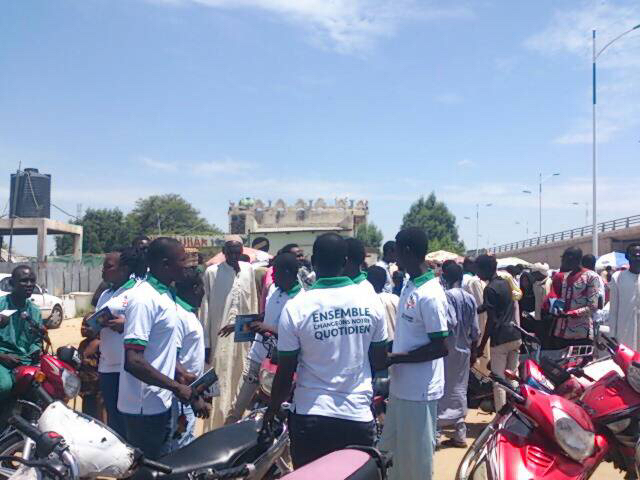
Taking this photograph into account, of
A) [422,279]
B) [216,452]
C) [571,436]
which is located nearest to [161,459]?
[216,452]

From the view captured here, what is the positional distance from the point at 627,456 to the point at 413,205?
65.9 metres

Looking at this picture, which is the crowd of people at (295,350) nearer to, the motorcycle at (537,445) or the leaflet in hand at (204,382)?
the leaflet in hand at (204,382)

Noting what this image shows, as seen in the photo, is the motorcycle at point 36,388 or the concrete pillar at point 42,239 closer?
the motorcycle at point 36,388

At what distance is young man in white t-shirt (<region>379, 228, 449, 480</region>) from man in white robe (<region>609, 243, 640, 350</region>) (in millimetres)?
4929

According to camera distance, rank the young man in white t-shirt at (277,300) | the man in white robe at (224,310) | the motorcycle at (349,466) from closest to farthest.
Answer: the motorcycle at (349,466) → the young man in white t-shirt at (277,300) → the man in white robe at (224,310)

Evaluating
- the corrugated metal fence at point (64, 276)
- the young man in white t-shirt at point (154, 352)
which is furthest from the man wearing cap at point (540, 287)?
the corrugated metal fence at point (64, 276)

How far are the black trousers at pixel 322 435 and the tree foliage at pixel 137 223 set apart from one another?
48737mm

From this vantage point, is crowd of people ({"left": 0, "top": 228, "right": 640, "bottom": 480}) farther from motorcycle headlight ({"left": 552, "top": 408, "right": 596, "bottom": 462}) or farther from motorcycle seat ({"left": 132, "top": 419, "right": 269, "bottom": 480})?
motorcycle headlight ({"left": 552, "top": 408, "right": 596, "bottom": 462})

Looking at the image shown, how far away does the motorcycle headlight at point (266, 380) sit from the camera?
16.1 feet

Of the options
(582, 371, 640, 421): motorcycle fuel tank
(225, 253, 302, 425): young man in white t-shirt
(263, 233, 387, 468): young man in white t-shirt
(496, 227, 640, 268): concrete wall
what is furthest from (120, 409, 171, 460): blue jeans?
(496, 227, 640, 268): concrete wall

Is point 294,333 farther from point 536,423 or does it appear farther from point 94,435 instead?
point 536,423

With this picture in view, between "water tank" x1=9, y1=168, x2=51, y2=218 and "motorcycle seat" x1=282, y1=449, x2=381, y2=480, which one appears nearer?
"motorcycle seat" x1=282, y1=449, x2=381, y2=480

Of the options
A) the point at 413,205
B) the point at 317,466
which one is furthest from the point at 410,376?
the point at 413,205

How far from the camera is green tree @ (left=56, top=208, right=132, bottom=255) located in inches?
2307
